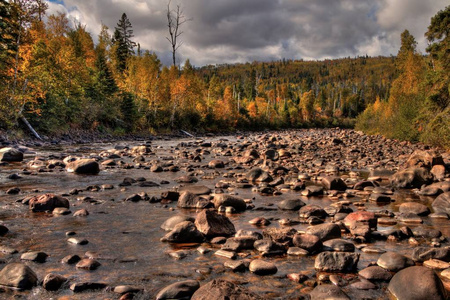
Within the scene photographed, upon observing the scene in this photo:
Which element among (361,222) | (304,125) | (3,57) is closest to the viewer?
(361,222)

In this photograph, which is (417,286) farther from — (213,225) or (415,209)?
(415,209)

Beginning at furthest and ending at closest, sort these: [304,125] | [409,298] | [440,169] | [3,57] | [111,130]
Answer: [304,125], [111,130], [3,57], [440,169], [409,298]

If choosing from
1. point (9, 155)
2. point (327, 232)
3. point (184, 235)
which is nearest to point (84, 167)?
point (9, 155)

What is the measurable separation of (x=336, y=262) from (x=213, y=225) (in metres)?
2.60

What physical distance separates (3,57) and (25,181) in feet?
58.0

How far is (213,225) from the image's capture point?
6578mm

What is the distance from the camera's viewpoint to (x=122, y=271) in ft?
15.9

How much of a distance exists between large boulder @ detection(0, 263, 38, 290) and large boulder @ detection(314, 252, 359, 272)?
4.26 meters

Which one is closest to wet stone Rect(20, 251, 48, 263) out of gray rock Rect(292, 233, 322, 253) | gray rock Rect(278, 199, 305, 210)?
gray rock Rect(292, 233, 322, 253)

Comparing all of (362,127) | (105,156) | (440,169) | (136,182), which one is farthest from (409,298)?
(362,127)

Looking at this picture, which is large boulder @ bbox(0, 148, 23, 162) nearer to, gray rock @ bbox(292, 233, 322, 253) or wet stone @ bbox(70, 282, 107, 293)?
wet stone @ bbox(70, 282, 107, 293)

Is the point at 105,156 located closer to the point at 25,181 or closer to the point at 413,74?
the point at 25,181

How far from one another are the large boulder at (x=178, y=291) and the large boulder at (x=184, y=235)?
6.63 feet

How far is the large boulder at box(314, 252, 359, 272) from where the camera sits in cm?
494
